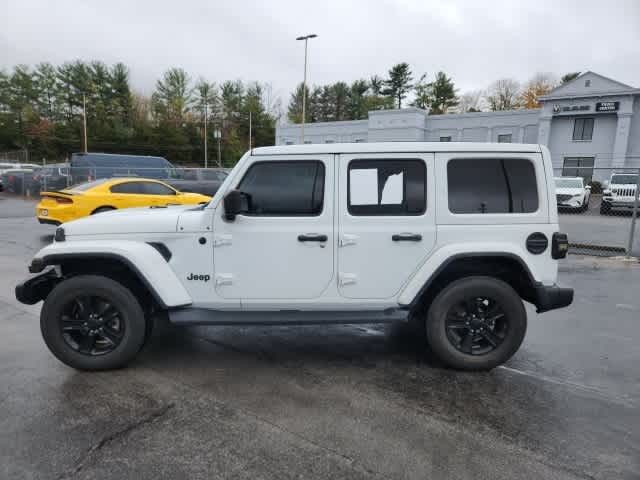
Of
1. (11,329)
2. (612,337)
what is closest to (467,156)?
(612,337)

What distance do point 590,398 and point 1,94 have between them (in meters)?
73.1

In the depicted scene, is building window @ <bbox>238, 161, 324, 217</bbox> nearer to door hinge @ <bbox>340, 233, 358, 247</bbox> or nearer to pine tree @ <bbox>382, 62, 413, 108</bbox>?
door hinge @ <bbox>340, 233, 358, 247</bbox>

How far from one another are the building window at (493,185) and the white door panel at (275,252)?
1.12m

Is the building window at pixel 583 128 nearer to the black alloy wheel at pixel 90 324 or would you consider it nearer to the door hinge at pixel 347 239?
the door hinge at pixel 347 239

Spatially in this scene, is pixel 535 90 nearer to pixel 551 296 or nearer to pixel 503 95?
pixel 503 95

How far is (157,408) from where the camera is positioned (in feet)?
10.1

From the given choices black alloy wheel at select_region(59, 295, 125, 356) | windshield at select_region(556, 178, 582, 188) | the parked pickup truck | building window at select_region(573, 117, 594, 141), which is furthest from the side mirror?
building window at select_region(573, 117, 594, 141)

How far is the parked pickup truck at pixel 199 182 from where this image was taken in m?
17.2

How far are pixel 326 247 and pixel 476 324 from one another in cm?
154

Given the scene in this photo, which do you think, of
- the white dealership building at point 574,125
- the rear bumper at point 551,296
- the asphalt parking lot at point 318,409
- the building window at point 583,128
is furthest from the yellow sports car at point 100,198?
the building window at point 583,128

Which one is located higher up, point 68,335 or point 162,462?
point 68,335

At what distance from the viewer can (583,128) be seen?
109ft

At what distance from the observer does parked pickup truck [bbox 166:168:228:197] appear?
17172 mm

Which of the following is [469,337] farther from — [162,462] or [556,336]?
[162,462]
